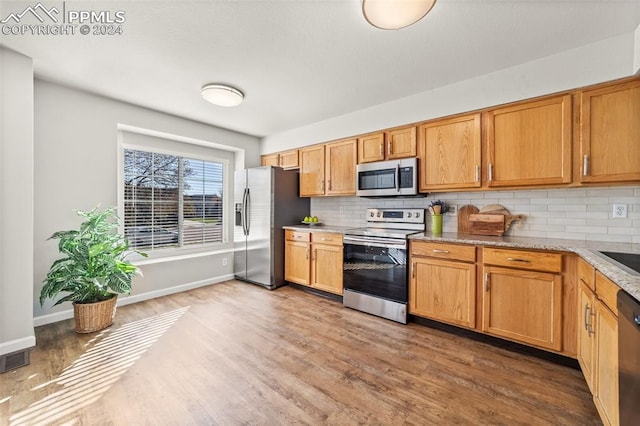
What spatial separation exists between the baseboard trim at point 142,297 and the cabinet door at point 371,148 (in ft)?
9.65

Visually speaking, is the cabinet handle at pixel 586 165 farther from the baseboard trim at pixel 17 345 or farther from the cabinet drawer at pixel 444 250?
the baseboard trim at pixel 17 345

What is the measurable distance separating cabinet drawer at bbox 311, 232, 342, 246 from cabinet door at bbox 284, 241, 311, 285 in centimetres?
19

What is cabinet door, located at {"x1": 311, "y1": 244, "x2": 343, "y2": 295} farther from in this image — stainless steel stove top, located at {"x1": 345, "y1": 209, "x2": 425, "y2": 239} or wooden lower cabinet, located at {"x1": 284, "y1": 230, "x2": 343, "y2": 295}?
stainless steel stove top, located at {"x1": 345, "y1": 209, "x2": 425, "y2": 239}

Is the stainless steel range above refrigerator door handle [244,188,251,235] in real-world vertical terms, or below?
below

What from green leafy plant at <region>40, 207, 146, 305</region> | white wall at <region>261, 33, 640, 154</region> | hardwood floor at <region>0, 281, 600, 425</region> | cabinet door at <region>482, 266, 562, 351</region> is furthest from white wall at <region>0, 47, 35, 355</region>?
cabinet door at <region>482, 266, 562, 351</region>

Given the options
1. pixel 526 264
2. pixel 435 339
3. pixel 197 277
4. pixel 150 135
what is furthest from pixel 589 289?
pixel 150 135

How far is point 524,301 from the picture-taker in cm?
213

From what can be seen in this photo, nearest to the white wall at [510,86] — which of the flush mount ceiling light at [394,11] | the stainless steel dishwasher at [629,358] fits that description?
the flush mount ceiling light at [394,11]

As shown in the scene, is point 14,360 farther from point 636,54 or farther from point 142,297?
point 636,54

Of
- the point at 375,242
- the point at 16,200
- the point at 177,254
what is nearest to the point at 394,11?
the point at 375,242

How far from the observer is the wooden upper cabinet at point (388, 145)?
3.03 m

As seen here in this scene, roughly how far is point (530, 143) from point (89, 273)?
4.25 metres

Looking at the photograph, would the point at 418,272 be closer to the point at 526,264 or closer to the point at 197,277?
the point at 526,264

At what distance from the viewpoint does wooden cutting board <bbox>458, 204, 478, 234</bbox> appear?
9.37 feet
